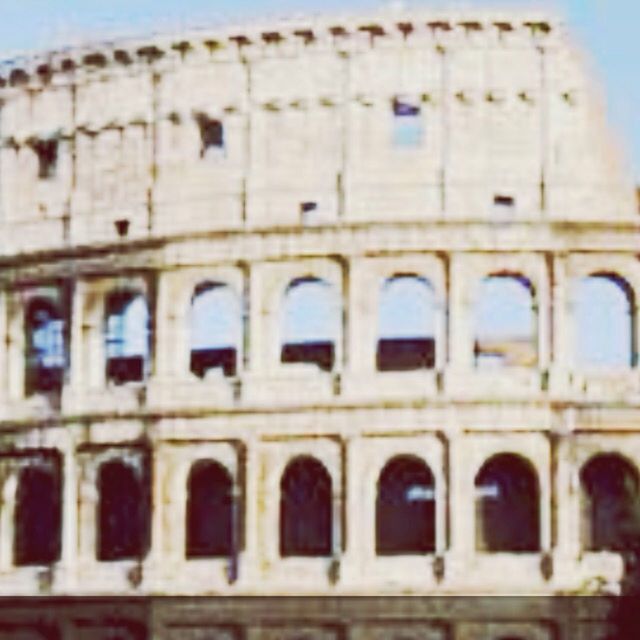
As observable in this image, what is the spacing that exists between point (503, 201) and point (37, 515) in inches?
368

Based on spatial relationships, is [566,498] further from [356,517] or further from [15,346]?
[15,346]

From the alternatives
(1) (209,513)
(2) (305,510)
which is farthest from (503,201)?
(1) (209,513)

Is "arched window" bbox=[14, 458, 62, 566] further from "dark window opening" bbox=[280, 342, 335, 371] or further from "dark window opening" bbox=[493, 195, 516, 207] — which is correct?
"dark window opening" bbox=[493, 195, 516, 207]

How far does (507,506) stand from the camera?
114 feet

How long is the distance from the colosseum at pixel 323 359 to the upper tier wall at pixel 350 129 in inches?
1.8

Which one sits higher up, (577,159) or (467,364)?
(577,159)

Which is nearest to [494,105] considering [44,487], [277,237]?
[277,237]

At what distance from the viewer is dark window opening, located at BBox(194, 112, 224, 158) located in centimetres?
3625

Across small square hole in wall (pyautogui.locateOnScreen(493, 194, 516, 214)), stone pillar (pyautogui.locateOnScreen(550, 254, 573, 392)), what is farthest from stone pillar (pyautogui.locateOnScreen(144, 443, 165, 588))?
small square hole in wall (pyautogui.locateOnScreen(493, 194, 516, 214))

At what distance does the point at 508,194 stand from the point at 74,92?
7713 mm

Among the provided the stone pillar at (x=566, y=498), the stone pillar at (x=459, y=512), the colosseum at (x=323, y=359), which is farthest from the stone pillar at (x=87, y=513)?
A: the stone pillar at (x=566, y=498)

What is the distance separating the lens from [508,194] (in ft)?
115

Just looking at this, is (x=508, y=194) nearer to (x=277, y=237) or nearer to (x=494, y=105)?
(x=494, y=105)

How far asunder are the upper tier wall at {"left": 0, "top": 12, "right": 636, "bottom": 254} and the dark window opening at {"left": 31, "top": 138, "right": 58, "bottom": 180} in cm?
126
